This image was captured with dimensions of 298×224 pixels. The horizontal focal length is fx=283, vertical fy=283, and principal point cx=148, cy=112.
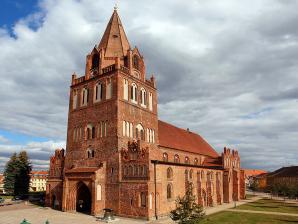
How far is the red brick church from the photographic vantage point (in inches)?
1198

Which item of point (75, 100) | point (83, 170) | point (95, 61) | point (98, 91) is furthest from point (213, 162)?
point (95, 61)

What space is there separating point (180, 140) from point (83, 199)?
2010 centimetres

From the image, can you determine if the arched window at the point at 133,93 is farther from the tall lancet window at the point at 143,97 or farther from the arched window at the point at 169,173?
the arched window at the point at 169,173

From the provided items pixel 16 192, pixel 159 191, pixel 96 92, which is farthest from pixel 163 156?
pixel 16 192

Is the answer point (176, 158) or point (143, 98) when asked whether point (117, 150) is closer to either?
point (143, 98)

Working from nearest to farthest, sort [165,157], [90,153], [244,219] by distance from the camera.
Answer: [244,219] < [90,153] < [165,157]

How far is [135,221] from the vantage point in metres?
27.6

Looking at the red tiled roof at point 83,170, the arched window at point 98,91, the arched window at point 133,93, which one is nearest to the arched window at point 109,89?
the arched window at point 98,91

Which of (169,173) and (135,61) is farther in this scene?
(135,61)

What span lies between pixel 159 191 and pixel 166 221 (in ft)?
11.8

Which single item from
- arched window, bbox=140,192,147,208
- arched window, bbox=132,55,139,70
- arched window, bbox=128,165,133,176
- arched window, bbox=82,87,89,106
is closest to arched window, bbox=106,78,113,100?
arched window, bbox=82,87,89,106

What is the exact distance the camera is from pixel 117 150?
105 ft

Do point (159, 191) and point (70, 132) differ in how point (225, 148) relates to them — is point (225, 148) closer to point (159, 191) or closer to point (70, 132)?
point (159, 191)

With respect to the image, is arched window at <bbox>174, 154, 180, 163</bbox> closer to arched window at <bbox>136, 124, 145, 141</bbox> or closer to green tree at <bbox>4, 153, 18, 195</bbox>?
arched window at <bbox>136, 124, 145, 141</bbox>
